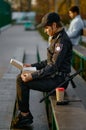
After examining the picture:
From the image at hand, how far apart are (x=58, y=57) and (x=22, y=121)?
0.93 m

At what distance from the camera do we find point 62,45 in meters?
6.25

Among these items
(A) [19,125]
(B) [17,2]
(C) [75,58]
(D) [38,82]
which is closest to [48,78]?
(D) [38,82]

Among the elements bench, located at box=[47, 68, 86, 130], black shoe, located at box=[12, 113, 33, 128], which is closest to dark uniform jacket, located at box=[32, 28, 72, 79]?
bench, located at box=[47, 68, 86, 130]

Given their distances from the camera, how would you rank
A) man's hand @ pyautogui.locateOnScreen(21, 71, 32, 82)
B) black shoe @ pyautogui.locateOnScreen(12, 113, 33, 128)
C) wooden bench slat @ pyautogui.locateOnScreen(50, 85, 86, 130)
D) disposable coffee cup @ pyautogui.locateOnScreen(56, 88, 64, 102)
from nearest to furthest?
wooden bench slat @ pyautogui.locateOnScreen(50, 85, 86, 130), disposable coffee cup @ pyautogui.locateOnScreen(56, 88, 64, 102), man's hand @ pyautogui.locateOnScreen(21, 71, 32, 82), black shoe @ pyautogui.locateOnScreen(12, 113, 33, 128)

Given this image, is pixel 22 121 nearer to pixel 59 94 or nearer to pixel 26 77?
pixel 26 77

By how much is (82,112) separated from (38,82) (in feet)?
3.24

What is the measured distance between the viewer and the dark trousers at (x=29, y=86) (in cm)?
619

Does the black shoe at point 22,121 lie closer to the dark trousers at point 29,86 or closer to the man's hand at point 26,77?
the dark trousers at point 29,86

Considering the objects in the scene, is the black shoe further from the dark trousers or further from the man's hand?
the man's hand

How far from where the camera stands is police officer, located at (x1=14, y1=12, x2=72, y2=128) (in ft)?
20.3

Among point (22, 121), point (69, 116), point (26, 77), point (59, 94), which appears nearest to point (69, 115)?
point (69, 116)

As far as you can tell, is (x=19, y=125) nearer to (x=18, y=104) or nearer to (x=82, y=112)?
(x=18, y=104)

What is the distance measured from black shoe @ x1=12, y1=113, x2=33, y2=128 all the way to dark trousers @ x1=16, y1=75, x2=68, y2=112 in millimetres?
94

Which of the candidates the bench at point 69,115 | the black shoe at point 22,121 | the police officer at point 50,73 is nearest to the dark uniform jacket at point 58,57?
the police officer at point 50,73
